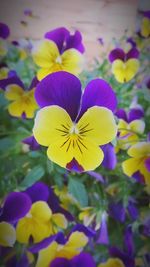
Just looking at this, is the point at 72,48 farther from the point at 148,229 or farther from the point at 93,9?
the point at 148,229

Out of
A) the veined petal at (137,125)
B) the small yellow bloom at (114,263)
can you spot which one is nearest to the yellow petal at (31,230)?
the small yellow bloom at (114,263)

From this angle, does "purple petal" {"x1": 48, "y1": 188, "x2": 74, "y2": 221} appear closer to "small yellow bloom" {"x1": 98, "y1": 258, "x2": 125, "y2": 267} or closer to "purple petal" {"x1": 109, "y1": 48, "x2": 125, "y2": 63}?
"small yellow bloom" {"x1": 98, "y1": 258, "x2": 125, "y2": 267}

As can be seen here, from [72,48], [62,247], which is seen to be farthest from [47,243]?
[72,48]

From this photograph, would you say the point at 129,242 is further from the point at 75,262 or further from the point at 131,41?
the point at 131,41

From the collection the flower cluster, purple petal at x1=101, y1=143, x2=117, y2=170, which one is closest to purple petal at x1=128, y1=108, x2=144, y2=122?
the flower cluster

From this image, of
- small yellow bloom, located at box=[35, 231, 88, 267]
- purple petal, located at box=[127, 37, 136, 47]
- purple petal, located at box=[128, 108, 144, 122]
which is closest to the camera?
small yellow bloom, located at box=[35, 231, 88, 267]

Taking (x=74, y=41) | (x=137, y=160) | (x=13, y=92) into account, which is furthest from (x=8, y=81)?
(x=137, y=160)

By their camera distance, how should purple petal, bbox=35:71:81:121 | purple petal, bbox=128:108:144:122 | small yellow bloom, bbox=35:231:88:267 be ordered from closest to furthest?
purple petal, bbox=35:71:81:121
small yellow bloom, bbox=35:231:88:267
purple petal, bbox=128:108:144:122
